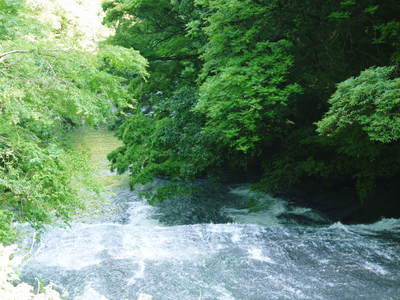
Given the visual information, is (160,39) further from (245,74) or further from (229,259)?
(229,259)

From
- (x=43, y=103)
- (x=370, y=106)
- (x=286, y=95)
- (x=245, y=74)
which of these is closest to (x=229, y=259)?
(x=286, y=95)

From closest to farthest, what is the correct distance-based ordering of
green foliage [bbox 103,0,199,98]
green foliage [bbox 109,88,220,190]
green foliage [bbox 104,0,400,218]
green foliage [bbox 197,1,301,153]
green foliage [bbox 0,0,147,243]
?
green foliage [bbox 0,0,147,243], green foliage [bbox 104,0,400,218], green foliage [bbox 197,1,301,153], green foliage [bbox 109,88,220,190], green foliage [bbox 103,0,199,98]

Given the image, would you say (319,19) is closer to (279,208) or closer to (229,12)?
(229,12)

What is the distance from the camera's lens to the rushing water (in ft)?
23.0

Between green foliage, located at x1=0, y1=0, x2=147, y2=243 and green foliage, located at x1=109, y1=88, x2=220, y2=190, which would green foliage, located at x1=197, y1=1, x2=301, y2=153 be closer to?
green foliage, located at x1=109, y1=88, x2=220, y2=190

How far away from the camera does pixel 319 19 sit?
868 centimetres

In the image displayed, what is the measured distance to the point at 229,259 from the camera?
8.24 m

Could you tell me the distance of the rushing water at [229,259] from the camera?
7004 mm

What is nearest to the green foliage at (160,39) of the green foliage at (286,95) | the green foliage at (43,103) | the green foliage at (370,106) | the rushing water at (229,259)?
the green foliage at (286,95)

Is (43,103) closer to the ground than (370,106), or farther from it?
closer to the ground

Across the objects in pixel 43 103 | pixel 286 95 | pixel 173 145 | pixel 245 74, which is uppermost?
pixel 245 74

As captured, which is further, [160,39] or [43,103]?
[160,39]

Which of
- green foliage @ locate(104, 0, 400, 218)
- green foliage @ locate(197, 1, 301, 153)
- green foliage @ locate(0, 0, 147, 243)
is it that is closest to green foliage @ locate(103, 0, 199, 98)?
green foliage @ locate(104, 0, 400, 218)

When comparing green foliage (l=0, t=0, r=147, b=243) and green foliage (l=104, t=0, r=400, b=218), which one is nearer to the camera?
green foliage (l=0, t=0, r=147, b=243)
